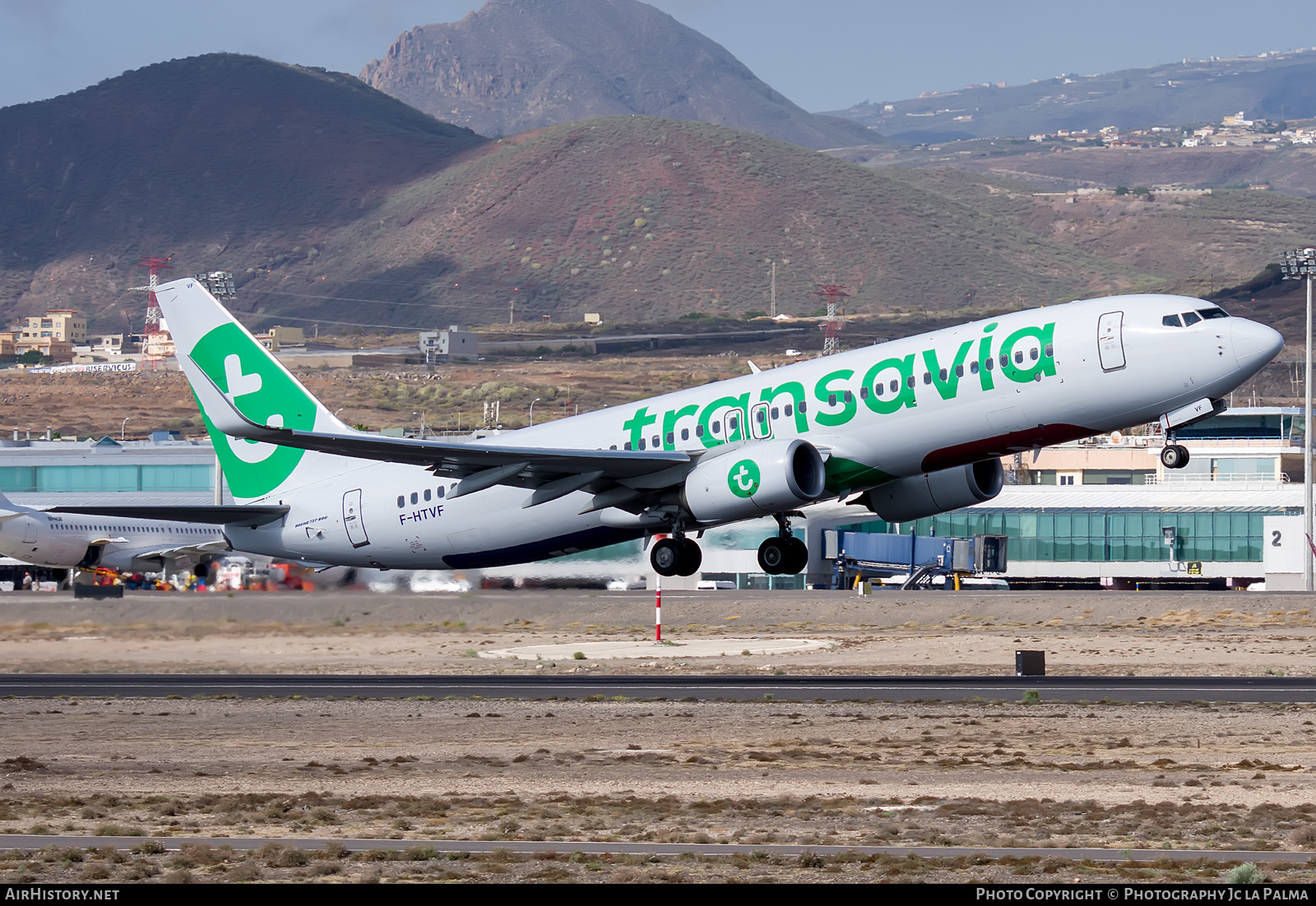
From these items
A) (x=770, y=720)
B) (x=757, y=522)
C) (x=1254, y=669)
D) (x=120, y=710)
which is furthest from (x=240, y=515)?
(x=757, y=522)

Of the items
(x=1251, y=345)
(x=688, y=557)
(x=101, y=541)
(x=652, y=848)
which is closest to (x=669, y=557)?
(x=688, y=557)

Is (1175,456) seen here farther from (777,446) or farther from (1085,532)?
(1085,532)

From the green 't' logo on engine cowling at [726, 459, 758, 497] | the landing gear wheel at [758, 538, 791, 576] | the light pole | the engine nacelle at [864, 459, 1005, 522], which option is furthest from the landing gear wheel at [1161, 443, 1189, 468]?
the light pole

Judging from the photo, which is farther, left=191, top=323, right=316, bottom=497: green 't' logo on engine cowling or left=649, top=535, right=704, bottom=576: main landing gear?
left=191, top=323, right=316, bottom=497: green 't' logo on engine cowling

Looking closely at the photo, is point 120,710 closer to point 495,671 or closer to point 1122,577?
point 495,671

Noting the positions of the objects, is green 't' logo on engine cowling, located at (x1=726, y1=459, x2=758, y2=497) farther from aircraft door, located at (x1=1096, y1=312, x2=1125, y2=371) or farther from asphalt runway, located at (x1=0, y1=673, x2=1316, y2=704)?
aircraft door, located at (x1=1096, y1=312, x2=1125, y2=371)
